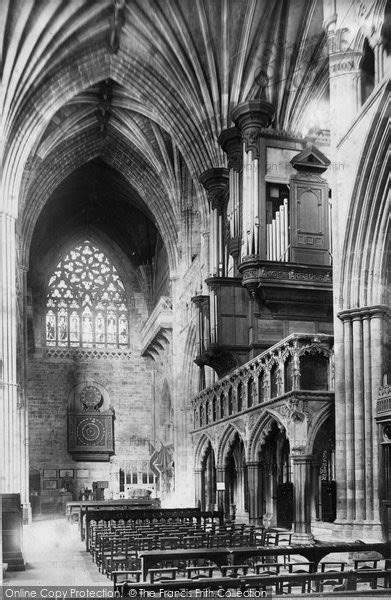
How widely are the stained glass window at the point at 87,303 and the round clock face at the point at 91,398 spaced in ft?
8.35

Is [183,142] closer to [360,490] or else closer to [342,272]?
[342,272]

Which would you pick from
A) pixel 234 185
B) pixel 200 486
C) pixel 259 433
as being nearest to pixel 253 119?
pixel 234 185

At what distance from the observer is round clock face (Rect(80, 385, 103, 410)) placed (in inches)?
1597

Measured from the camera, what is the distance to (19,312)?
32.2m

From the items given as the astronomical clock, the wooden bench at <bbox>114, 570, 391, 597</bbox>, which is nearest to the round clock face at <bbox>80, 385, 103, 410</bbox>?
the astronomical clock

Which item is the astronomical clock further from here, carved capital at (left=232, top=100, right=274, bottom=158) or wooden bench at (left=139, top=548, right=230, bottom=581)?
wooden bench at (left=139, top=548, right=230, bottom=581)

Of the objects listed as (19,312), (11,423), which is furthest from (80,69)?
(11,423)

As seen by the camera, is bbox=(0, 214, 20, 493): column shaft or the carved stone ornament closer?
the carved stone ornament

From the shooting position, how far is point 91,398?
40719mm

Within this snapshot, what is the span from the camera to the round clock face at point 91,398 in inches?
1597

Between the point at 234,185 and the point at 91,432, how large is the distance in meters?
20.3

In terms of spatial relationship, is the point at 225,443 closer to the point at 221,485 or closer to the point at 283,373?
the point at 221,485

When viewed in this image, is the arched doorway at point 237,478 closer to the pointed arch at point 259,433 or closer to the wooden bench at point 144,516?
the wooden bench at point 144,516

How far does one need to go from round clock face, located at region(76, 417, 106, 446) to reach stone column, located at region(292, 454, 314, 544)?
2501 centimetres
